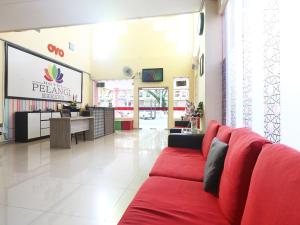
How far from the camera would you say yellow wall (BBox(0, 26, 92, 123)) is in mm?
6252

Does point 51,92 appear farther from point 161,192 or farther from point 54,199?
point 161,192

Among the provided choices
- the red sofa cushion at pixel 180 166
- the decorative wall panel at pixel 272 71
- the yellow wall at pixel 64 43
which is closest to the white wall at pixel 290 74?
the decorative wall panel at pixel 272 71

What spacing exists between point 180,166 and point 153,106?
8.21 meters

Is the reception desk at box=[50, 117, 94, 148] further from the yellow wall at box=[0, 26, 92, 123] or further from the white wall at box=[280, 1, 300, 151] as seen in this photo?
the white wall at box=[280, 1, 300, 151]

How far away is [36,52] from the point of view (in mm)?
6980

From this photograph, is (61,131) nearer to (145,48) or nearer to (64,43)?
(64,43)

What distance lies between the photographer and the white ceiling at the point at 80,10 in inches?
154

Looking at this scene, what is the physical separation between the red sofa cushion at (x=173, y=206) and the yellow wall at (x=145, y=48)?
8366 millimetres

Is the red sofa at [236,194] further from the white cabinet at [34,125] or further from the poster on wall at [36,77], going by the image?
the poster on wall at [36,77]

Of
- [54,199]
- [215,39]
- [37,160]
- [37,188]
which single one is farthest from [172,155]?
[37,160]

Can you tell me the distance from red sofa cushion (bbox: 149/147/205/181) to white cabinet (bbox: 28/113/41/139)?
17.0 feet

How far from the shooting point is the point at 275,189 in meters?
0.78

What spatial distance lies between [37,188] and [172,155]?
5.86 feet

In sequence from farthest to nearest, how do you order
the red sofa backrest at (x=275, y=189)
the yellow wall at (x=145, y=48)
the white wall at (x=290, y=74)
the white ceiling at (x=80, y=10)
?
the yellow wall at (x=145, y=48) → the white ceiling at (x=80, y=10) → the white wall at (x=290, y=74) → the red sofa backrest at (x=275, y=189)
